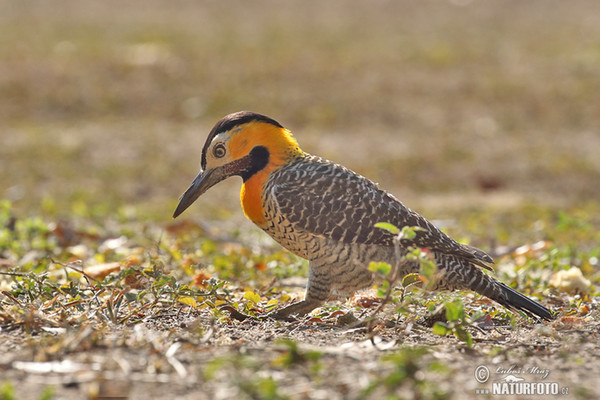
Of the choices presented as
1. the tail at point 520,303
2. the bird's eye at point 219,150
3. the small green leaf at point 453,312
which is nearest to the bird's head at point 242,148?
the bird's eye at point 219,150

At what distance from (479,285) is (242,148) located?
1.71 meters

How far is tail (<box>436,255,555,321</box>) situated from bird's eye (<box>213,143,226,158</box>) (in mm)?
1516

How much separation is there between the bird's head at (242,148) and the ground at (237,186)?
0.66m

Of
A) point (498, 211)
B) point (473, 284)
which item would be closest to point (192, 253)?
point (473, 284)

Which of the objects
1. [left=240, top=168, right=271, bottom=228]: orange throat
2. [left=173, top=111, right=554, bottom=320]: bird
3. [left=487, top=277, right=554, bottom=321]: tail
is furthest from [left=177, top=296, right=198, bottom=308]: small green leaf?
[left=487, top=277, right=554, bottom=321]: tail

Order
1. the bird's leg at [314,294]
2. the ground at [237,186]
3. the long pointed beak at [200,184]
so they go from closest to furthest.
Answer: the ground at [237,186] → the bird's leg at [314,294] → the long pointed beak at [200,184]

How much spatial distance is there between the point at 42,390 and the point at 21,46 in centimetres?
1590

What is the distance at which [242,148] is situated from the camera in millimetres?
5004

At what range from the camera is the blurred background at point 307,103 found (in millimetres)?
11219

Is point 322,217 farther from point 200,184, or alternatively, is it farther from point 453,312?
point 453,312

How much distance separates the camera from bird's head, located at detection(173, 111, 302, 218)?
498 cm

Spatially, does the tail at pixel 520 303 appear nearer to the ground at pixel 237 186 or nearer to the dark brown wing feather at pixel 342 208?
the ground at pixel 237 186

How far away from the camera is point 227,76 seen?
15.8 m

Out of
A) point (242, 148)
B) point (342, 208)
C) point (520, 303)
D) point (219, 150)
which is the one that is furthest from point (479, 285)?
point (219, 150)
